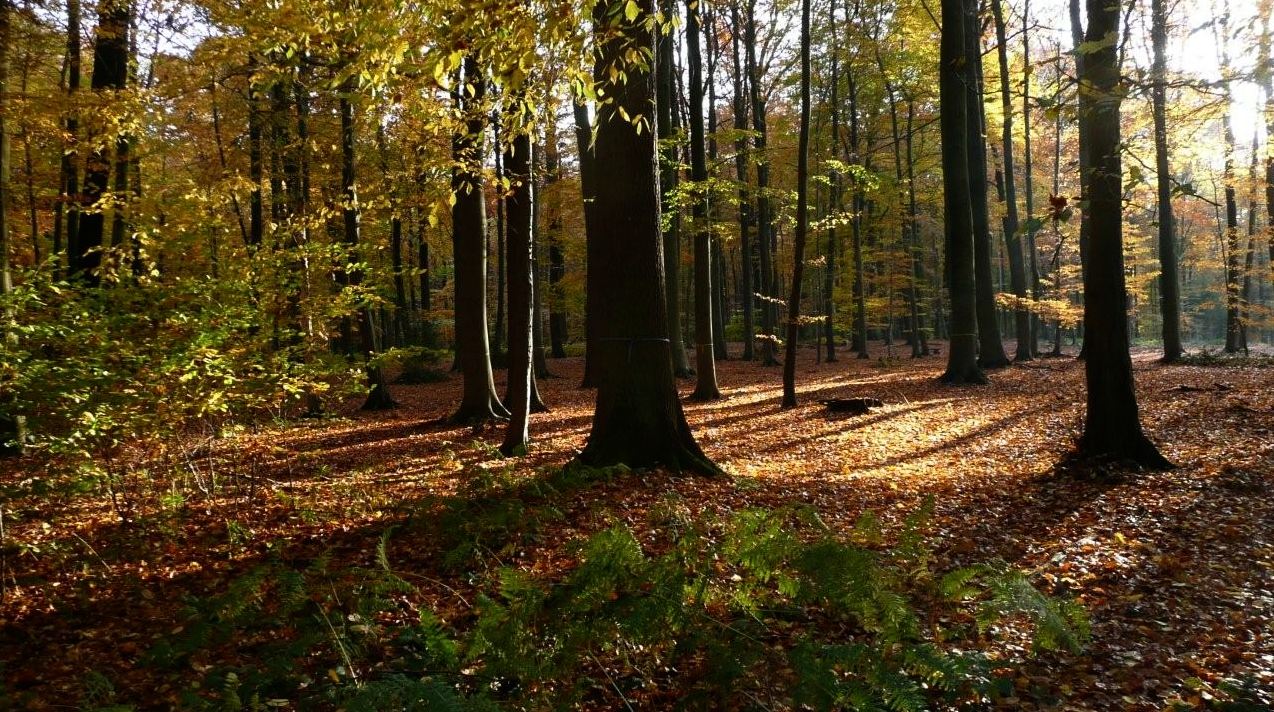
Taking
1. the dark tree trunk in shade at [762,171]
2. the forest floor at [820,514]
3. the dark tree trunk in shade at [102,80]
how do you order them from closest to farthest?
the forest floor at [820,514] → the dark tree trunk in shade at [102,80] → the dark tree trunk in shade at [762,171]

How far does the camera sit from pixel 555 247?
2614 centimetres

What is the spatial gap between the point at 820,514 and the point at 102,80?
10.4 m

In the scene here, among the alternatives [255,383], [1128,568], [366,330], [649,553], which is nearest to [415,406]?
[366,330]

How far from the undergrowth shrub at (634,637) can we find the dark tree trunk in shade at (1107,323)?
4456mm

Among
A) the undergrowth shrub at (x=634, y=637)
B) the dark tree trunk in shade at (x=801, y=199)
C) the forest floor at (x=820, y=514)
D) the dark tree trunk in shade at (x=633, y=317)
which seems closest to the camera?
the undergrowth shrub at (x=634, y=637)

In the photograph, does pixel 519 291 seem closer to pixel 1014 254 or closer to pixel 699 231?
pixel 699 231

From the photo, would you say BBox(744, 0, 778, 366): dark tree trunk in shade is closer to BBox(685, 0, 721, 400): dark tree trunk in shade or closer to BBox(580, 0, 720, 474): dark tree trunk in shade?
BBox(685, 0, 721, 400): dark tree trunk in shade

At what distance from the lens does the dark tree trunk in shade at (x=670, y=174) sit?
1423 centimetres

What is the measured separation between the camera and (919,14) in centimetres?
2038

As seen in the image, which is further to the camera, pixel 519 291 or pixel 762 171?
pixel 762 171

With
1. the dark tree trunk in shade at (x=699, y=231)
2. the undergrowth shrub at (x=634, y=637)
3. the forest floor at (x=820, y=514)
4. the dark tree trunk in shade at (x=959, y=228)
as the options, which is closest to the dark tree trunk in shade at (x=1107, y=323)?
the forest floor at (x=820, y=514)

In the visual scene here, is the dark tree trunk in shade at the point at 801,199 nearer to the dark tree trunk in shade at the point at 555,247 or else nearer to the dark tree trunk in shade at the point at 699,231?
the dark tree trunk in shade at the point at 699,231

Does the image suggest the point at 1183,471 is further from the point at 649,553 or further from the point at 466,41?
the point at 466,41

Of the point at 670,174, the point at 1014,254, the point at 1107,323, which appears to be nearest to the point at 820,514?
the point at 1107,323
